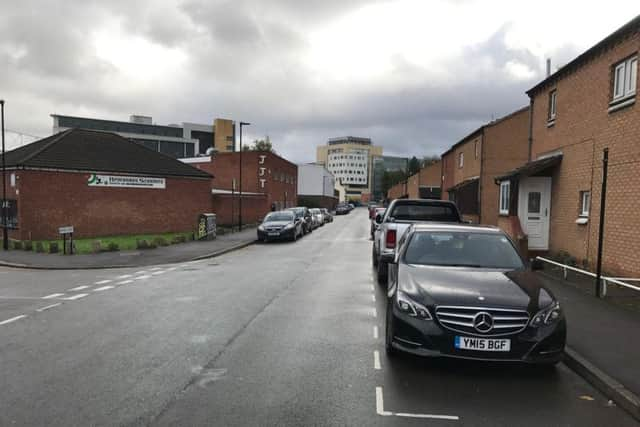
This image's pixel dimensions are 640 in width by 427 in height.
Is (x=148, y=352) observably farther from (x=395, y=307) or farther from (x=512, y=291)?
(x=512, y=291)

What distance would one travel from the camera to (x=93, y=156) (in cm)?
2769

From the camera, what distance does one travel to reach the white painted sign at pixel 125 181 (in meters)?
26.5

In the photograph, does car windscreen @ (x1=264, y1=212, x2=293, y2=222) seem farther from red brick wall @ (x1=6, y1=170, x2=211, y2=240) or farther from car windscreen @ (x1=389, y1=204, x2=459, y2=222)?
car windscreen @ (x1=389, y1=204, x2=459, y2=222)

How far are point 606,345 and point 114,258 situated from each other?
1583 centimetres

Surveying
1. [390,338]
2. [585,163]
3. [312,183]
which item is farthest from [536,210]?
[312,183]

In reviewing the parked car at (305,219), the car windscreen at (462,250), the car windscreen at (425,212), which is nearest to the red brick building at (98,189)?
the parked car at (305,219)

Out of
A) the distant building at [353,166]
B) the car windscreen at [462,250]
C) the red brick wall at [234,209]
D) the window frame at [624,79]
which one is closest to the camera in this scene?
the car windscreen at [462,250]

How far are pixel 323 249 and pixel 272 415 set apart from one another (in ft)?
56.3

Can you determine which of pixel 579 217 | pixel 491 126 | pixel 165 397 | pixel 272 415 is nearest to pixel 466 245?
pixel 272 415

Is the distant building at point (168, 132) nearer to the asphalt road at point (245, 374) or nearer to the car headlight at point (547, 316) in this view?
the asphalt road at point (245, 374)

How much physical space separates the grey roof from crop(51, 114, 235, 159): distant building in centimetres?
5028

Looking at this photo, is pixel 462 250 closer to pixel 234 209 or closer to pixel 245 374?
pixel 245 374

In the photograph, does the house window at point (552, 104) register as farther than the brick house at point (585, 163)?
Yes

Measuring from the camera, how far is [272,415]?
4.17m
